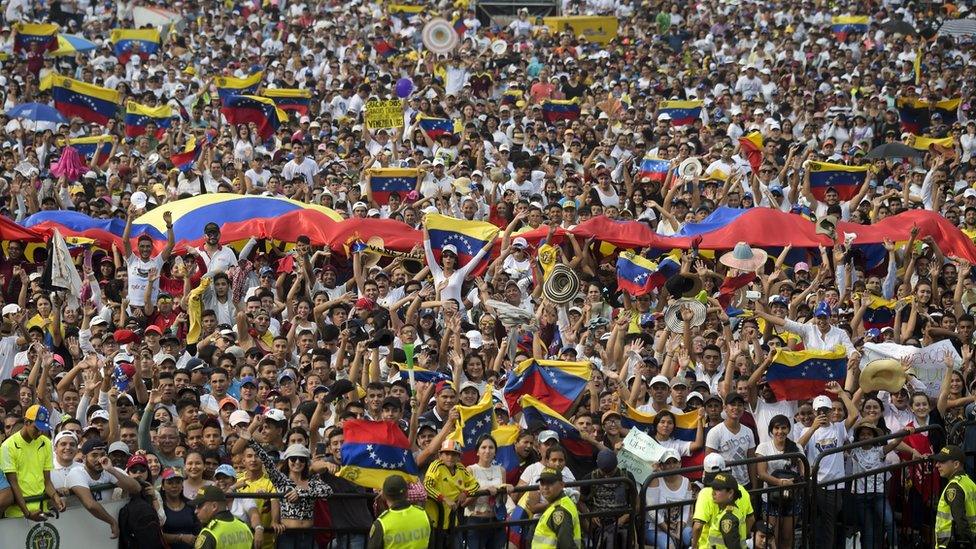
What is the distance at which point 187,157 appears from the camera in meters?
22.0

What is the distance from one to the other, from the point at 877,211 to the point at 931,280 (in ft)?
7.48

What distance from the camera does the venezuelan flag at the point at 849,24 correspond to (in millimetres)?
31031

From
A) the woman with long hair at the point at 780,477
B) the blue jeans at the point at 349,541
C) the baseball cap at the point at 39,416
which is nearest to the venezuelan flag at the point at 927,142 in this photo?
the woman with long hair at the point at 780,477

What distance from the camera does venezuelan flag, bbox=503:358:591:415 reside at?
1409 centimetres

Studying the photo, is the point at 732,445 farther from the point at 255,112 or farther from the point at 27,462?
the point at 255,112

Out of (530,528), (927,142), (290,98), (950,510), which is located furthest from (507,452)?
(290,98)

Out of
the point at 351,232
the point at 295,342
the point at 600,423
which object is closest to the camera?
the point at 600,423

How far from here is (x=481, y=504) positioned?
12.2 meters

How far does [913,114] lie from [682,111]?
3222mm

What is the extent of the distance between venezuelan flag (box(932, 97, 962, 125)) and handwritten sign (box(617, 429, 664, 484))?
532 inches

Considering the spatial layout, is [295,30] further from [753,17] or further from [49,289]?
[49,289]

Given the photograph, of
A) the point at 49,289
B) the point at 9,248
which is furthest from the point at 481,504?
the point at 9,248

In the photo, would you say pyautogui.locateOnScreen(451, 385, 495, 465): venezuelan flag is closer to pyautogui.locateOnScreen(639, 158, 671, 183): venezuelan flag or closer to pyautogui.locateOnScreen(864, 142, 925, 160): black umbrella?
pyautogui.locateOnScreen(639, 158, 671, 183): venezuelan flag

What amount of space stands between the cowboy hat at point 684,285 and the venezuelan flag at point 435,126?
6.56 metres
